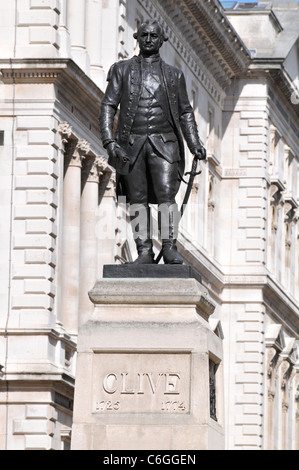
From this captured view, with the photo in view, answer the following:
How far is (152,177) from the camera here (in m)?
26.1

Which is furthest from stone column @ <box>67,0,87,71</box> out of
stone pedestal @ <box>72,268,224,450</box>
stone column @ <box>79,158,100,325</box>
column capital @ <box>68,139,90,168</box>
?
stone pedestal @ <box>72,268,224,450</box>

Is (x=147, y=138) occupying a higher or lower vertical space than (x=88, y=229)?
lower

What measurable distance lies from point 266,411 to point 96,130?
2705cm

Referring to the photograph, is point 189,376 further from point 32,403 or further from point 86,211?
point 86,211

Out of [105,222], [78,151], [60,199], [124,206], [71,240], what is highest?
[78,151]

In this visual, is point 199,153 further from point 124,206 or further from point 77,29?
point 124,206

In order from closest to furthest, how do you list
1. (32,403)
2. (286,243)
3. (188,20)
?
1. (32,403)
2. (188,20)
3. (286,243)

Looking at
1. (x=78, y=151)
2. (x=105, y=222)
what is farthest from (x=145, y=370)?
(x=105, y=222)

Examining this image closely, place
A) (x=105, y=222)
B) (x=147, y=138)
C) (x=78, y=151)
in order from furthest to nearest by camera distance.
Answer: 1. (x=105, y=222)
2. (x=78, y=151)
3. (x=147, y=138)

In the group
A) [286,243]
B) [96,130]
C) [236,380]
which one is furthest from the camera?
[286,243]

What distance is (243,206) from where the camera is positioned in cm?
7756

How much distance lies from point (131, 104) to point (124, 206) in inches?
1169

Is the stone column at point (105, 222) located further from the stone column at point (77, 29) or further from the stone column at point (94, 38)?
the stone column at point (77, 29)

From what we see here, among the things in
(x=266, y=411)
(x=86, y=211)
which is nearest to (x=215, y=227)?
(x=266, y=411)
